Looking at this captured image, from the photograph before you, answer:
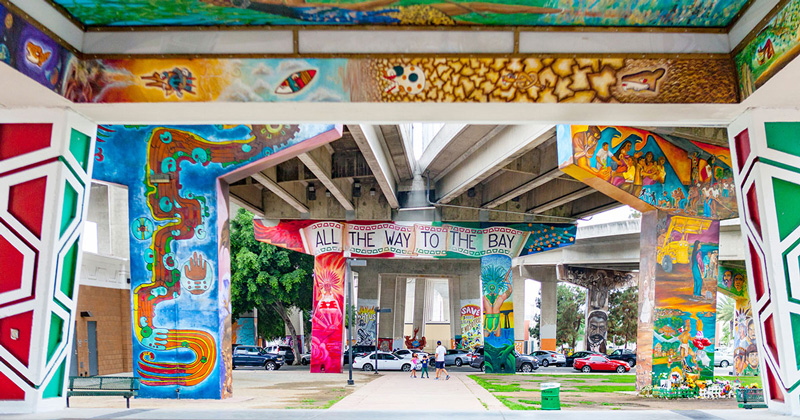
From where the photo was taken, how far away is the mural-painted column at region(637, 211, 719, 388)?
66.6 ft

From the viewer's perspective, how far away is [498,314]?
34.7 m

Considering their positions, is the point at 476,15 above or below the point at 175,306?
above

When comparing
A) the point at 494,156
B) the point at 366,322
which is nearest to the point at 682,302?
the point at 494,156

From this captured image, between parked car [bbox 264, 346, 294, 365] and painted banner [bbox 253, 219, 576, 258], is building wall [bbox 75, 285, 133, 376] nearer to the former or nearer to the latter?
painted banner [bbox 253, 219, 576, 258]

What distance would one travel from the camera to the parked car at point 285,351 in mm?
42562

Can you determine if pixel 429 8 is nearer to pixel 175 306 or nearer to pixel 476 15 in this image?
pixel 476 15

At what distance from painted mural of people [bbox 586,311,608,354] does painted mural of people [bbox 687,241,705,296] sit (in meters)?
36.2

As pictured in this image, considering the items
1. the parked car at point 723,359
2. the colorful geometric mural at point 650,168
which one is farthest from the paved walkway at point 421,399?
the parked car at point 723,359

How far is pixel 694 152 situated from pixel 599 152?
139 inches

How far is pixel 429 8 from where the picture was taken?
900 centimetres

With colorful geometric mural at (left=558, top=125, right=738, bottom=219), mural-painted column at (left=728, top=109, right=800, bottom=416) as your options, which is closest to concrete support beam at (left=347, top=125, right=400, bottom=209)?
colorful geometric mural at (left=558, top=125, right=738, bottom=219)

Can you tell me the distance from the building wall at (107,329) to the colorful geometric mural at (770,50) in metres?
26.7

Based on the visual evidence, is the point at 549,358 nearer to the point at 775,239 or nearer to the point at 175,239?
the point at 175,239

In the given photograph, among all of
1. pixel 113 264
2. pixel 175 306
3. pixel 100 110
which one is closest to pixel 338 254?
pixel 113 264
